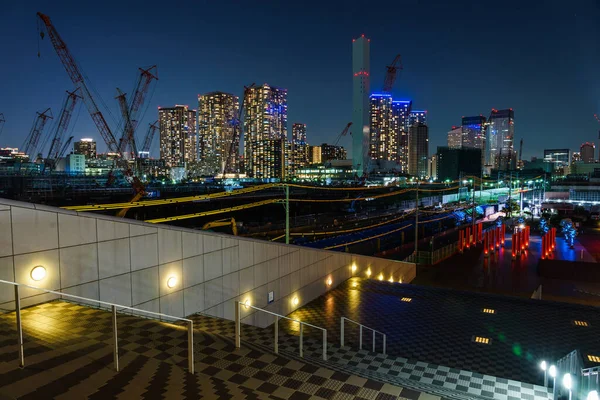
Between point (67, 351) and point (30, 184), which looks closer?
point (67, 351)

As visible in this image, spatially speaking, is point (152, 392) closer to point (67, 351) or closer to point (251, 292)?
point (67, 351)

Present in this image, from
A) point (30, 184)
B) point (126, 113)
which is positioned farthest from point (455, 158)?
point (30, 184)

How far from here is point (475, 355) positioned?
8.89 meters

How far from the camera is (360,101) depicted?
132 metres

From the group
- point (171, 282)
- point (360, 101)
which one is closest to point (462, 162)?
point (360, 101)

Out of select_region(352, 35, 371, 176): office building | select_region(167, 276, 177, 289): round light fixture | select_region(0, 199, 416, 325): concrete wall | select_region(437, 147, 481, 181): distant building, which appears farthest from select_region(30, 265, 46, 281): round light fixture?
select_region(437, 147, 481, 181): distant building

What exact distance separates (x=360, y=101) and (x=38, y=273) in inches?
5237

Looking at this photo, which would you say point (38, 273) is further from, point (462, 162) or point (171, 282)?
point (462, 162)

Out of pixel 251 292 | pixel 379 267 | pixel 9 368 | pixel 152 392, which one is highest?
pixel 9 368

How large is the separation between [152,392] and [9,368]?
158cm

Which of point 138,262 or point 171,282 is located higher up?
point 138,262

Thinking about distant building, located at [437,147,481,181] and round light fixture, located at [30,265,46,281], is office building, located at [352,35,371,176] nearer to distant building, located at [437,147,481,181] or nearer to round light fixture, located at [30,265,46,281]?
distant building, located at [437,147,481,181]

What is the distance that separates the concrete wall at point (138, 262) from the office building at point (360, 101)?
11932 centimetres

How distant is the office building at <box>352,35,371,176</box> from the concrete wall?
119323 millimetres
